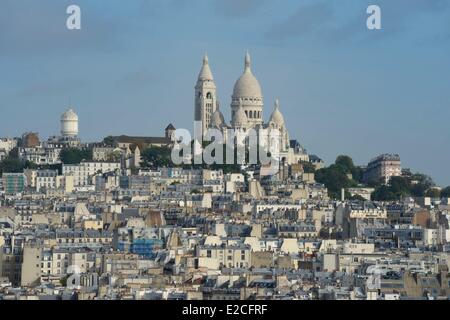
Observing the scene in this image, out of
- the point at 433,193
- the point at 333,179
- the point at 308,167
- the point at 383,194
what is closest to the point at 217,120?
the point at 308,167

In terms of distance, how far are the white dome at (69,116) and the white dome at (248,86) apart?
8.19 metres

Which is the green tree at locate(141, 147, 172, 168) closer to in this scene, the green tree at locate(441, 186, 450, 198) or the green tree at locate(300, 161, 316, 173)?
the green tree at locate(300, 161, 316, 173)

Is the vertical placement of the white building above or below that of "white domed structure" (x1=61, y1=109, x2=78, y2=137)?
below

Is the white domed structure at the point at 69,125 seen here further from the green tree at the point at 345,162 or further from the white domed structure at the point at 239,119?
the green tree at the point at 345,162

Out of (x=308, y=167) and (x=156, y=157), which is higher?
(x=156, y=157)

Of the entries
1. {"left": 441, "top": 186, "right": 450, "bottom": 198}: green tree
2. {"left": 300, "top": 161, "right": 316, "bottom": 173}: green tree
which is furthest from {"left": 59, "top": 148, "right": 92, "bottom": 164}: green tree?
{"left": 441, "top": 186, "right": 450, "bottom": 198}: green tree

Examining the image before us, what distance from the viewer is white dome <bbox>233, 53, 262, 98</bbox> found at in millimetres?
117562

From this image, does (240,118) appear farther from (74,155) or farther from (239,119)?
(74,155)

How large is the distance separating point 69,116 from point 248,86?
30.6ft

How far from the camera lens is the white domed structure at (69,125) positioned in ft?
394

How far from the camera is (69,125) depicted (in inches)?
4764

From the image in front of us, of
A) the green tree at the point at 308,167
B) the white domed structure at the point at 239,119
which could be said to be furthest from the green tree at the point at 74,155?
the green tree at the point at 308,167
